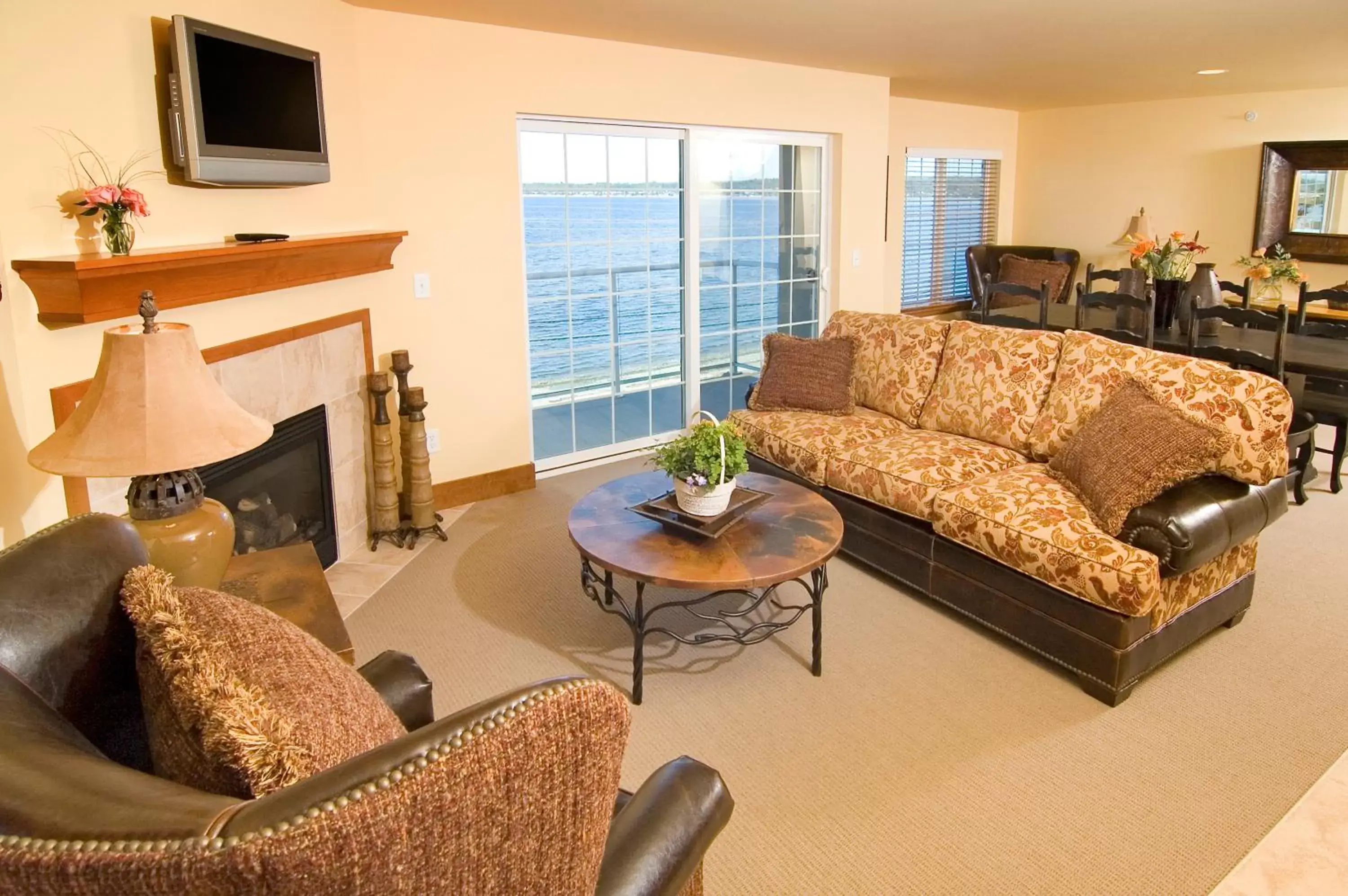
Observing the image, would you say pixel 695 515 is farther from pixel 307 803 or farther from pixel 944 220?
pixel 944 220

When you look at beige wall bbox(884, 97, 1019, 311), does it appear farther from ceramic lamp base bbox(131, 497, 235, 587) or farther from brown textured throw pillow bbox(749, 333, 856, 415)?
ceramic lamp base bbox(131, 497, 235, 587)

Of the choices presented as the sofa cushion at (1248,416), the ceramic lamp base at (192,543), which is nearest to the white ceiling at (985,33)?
the sofa cushion at (1248,416)

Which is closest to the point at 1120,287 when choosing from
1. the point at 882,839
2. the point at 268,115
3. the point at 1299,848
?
the point at 1299,848

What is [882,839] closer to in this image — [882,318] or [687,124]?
[882,318]

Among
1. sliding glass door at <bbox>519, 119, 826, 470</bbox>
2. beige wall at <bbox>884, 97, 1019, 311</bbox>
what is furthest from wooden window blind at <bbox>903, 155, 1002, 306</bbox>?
sliding glass door at <bbox>519, 119, 826, 470</bbox>

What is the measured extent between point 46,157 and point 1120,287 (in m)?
5.15

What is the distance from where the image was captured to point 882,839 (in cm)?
217

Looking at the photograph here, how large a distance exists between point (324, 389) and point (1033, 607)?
2.84 m

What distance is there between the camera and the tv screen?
275cm

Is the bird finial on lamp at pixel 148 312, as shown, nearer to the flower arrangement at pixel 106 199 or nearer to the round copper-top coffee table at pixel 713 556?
the flower arrangement at pixel 106 199

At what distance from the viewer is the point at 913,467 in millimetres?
3418

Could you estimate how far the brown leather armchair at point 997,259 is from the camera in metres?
7.72

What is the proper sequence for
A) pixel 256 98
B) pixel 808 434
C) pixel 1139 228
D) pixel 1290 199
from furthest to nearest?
Answer: 1. pixel 1139 228
2. pixel 1290 199
3. pixel 808 434
4. pixel 256 98

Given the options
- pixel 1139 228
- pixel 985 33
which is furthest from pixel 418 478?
pixel 1139 228
